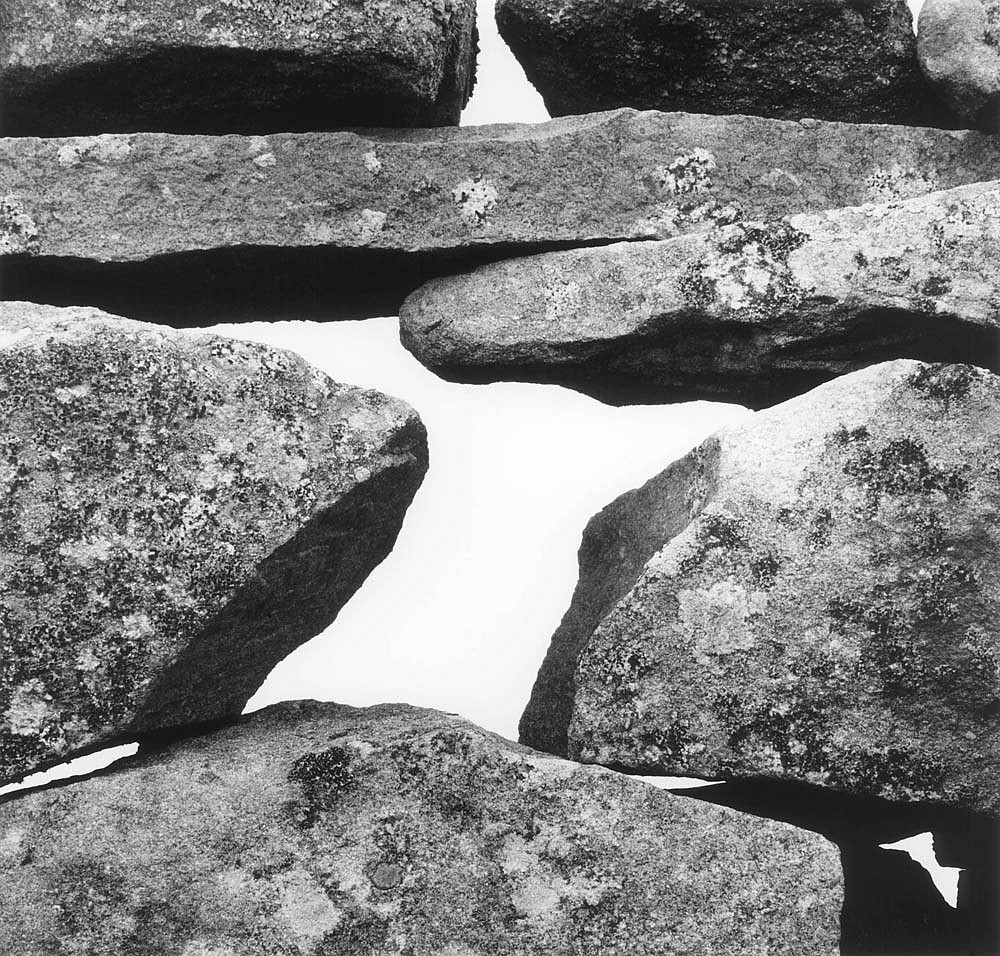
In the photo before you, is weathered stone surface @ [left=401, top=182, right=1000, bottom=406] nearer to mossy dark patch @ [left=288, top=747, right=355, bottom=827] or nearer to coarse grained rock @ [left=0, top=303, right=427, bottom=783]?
coarse grained rock @ [left=0, top=303, right=427, bottom=783]

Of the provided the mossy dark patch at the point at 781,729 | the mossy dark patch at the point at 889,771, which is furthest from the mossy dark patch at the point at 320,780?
the mossy dark patch at the point at 889,771

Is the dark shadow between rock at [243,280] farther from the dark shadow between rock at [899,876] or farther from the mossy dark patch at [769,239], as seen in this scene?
the dark shadow between rock at [899,876]

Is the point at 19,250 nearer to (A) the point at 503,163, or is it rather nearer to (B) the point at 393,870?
(A) the point at 503,163

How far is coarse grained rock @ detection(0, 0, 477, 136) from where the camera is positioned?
9.68 feet

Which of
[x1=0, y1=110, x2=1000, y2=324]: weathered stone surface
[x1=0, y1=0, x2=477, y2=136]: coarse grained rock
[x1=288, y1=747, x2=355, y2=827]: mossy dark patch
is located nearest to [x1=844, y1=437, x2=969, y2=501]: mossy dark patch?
[x1=0, y1=110, x2=1000, y2=324]: weathered stone surface

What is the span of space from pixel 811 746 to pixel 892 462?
596 millimetres

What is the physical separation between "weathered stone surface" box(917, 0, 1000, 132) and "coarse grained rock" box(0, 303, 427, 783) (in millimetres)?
1543

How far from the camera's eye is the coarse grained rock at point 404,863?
8.14 feet

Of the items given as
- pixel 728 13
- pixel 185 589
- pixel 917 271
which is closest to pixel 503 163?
pixel 728 13

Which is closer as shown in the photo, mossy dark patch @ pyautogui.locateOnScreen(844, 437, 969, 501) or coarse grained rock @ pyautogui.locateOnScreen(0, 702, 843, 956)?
coarse grained rock @ pyautogui.locateOnScreen(0, 702, 843, 956)

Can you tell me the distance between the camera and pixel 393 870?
2.53m

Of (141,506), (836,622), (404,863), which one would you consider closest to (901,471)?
(836,622)

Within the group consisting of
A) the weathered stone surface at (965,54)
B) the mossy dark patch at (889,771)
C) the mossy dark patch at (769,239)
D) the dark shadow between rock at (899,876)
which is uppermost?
the weathered stone surface at (965,54)

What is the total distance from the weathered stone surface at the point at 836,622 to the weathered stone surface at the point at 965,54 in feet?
2.35
